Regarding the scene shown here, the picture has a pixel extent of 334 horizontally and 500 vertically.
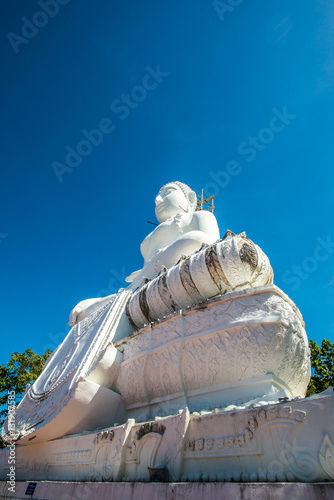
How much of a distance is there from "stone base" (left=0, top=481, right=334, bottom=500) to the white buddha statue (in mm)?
3634

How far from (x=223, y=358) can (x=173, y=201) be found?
260 inches

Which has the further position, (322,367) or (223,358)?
(322,367)

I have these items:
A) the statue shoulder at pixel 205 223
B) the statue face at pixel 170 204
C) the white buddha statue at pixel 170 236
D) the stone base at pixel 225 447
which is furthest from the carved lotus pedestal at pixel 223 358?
the statue face at pixel 170 204

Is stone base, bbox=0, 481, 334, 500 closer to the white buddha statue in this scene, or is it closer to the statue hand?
the white buddha statue

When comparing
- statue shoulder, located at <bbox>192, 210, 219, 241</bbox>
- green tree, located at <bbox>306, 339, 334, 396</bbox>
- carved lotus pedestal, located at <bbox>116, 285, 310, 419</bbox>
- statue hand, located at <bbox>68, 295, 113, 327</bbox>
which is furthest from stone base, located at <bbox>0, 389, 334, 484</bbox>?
green tree, located at <bbox>306, 339, 334, 396</bbox>

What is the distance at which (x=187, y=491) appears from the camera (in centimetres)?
221

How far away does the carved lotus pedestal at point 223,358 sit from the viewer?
11.0 feet

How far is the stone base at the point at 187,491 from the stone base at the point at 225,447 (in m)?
0.19

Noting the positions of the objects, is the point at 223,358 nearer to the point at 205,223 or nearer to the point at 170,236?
Result: the point at 205,223

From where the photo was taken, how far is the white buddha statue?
6.23 metres

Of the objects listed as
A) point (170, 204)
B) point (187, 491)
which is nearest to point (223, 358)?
point (187, 491)

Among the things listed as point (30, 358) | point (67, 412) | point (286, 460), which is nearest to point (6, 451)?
point (67, 412)

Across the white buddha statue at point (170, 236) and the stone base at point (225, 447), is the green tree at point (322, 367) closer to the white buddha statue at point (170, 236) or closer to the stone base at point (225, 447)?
the white buddha statue at point (170, 236)

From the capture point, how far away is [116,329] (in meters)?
5.47
